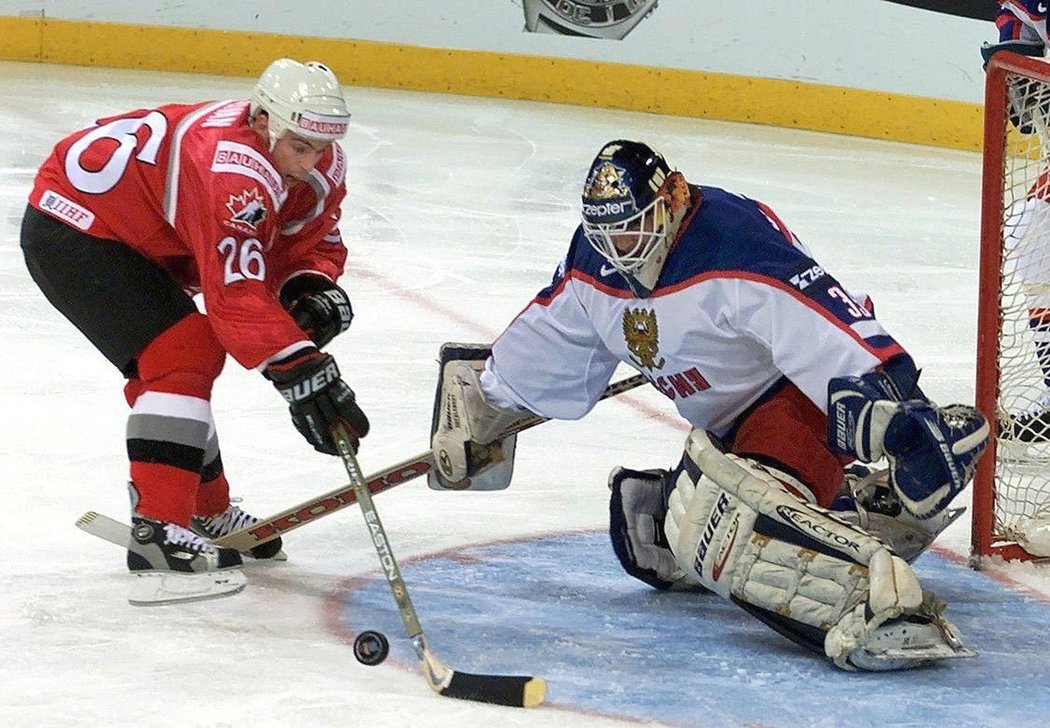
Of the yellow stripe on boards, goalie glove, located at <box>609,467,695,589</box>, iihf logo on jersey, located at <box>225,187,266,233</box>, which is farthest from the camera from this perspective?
the yellow stripe on boards

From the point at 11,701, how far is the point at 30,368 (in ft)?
7.04

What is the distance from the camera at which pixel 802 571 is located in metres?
2.62

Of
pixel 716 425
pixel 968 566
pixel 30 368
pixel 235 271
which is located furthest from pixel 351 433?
pixel 30 368

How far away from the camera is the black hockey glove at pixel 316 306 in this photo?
315cm

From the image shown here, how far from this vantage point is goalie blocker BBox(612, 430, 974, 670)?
254 cm

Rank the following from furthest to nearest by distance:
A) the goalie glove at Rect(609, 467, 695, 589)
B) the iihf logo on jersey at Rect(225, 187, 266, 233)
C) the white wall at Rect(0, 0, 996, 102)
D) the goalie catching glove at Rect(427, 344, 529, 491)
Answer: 1. the white wall at Rect(0, 0, 996, 102)
2. the goalie catching glove at Rect(427, 344, 529, 491)
3. the goalie glove at Rect(609, 467, 695, 589)
4. the iihf logo on jersey at Rect(225, 187, 266, 233)

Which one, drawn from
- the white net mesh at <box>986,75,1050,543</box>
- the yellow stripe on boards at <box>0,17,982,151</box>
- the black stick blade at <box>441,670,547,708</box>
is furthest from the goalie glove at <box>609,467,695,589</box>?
the yellow stripe on boards at <box>0,17,982,151</box>

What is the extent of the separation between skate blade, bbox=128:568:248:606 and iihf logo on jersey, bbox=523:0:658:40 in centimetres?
766

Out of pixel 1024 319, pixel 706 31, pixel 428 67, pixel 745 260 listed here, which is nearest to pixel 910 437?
pixel 745 260

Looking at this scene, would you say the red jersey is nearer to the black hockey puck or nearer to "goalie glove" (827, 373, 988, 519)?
the black hockey puck

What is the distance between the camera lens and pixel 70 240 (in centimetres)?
302

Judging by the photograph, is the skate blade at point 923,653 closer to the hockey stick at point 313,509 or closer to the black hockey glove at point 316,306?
the hockey stick at point 313,509

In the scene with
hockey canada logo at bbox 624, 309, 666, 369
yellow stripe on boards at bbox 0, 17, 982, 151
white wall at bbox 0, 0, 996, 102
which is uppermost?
hockey canada logo at bbox 624, 309, 666, 369

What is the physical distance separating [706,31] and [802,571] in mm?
7738
